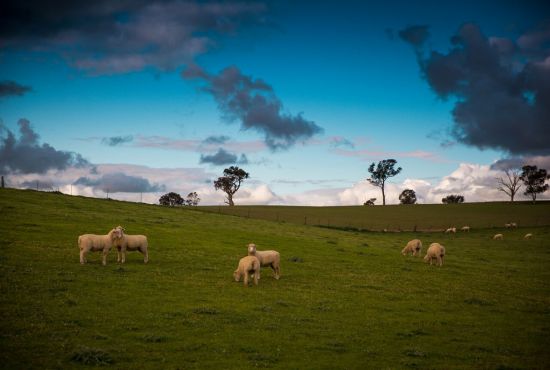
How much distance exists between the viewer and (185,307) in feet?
60.0

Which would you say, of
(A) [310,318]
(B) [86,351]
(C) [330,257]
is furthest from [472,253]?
(B) [86,351]

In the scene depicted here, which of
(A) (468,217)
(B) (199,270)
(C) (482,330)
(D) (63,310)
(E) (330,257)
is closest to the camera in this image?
(D) (63,310)

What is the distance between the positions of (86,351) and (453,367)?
1049 cm

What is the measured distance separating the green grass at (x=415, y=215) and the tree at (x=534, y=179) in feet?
39.5

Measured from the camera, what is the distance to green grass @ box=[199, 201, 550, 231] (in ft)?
302

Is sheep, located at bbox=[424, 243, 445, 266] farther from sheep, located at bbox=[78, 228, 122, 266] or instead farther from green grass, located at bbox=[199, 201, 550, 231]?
green grass, located at bbox=[199, 201, 550, 231]

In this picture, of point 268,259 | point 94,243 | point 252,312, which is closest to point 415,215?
point 268,259

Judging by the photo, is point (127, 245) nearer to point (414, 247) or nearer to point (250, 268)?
point (250, 268)

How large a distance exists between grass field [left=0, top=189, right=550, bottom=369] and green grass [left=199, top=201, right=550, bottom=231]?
192 ft

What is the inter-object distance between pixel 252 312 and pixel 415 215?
9802 centimetres

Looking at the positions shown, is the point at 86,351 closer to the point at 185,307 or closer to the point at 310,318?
the point at 185,307

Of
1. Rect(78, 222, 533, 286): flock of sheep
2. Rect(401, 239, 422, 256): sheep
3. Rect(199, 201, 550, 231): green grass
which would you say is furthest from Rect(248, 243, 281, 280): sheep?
Rect(199, 201, 550, 231): green grass

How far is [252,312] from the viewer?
1814cm

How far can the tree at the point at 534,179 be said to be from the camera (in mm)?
135875
